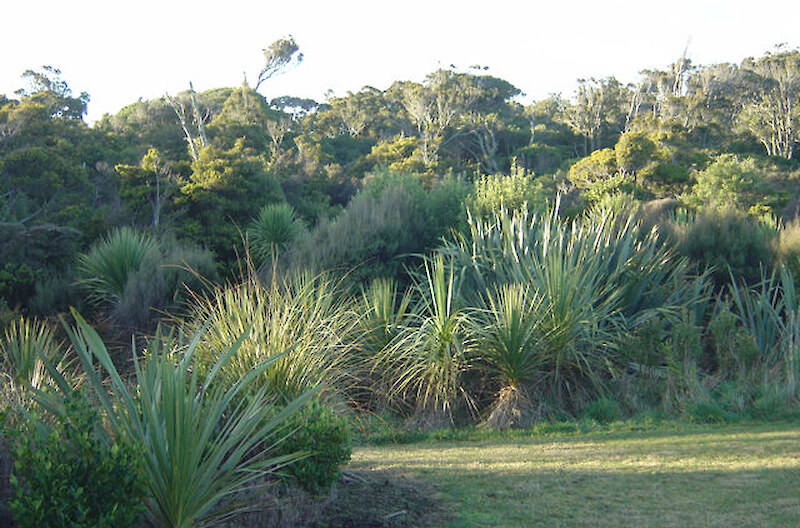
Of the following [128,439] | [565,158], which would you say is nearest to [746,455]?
[128,439]

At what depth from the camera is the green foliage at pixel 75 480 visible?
3.92 m

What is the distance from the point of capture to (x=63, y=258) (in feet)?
68.5

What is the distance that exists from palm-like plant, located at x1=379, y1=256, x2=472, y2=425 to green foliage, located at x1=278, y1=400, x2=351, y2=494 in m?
4.83

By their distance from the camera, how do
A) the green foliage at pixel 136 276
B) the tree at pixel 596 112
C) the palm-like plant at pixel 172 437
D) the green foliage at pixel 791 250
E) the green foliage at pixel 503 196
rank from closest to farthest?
the palm-like plant at pixel 172 437 → the green foliage at pixel 791 250 → the green foliage at pixel 136 276 → the green foliage at pixel 503 196 → the tree at pixel 596 112

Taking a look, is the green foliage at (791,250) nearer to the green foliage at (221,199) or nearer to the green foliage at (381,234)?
the green foliage at (381,234)

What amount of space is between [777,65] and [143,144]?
45.7 meters

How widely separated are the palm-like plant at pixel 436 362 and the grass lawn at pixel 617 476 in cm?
156

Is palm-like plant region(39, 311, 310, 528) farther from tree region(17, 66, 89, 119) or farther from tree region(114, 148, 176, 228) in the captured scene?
tree region(17, 66, 89, 119)

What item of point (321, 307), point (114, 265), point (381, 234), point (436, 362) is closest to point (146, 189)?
point (114, 265)

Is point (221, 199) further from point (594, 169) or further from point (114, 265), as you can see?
point (594, 169)

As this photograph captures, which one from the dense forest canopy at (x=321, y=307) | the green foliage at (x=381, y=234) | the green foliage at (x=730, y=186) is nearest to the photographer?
the dense forest canopy at (x=321, y=307)

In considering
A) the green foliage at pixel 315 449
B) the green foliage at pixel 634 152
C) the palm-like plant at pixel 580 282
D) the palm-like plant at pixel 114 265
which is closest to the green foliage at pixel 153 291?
the palm-like plant at pixel 114 265

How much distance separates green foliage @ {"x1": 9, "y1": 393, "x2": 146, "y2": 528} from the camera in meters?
3.92

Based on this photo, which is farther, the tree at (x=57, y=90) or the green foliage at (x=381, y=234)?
the tree at (x=57, y=90)
